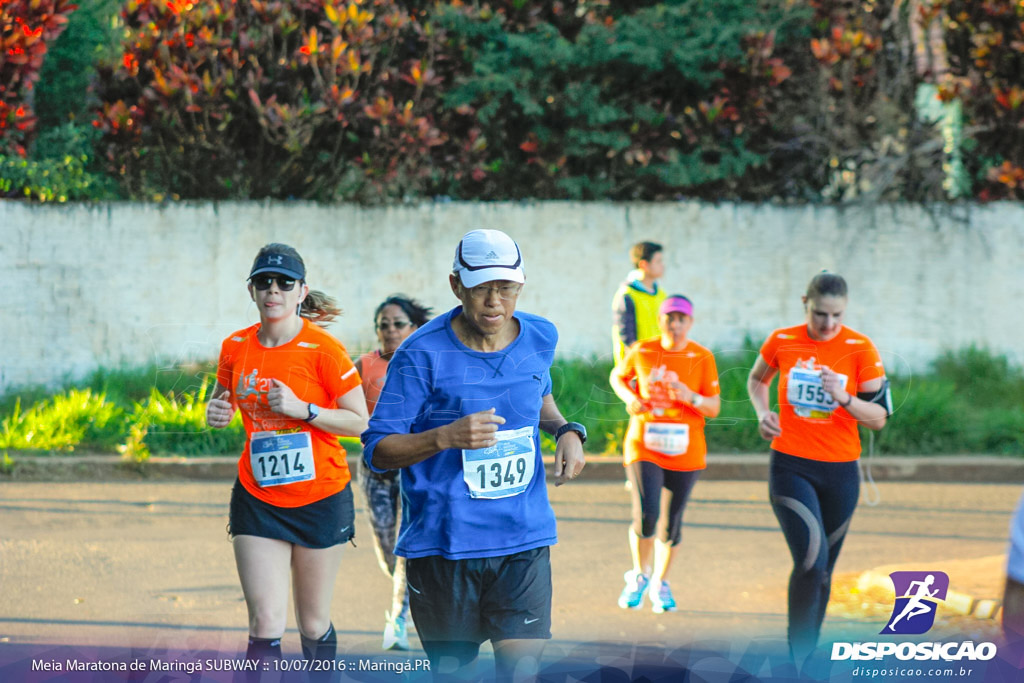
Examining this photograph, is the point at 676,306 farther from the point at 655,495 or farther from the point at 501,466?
the point at 501,466

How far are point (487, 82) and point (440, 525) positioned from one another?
9.69 metres

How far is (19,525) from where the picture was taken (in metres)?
8.07

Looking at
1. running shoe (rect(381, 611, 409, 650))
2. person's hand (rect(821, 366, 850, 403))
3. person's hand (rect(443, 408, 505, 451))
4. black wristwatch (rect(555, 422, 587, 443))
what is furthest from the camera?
running shoe (rect(381, 611, 409, 650))

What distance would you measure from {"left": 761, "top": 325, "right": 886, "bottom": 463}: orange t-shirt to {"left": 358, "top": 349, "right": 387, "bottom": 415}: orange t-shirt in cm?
178

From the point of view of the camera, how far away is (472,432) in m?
3.29

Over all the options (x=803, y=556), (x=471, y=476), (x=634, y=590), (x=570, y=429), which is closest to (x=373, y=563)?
(x=634, y=590)

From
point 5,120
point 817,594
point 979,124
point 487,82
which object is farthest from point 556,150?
point 817,594

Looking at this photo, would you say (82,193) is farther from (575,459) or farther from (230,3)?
(575,459)

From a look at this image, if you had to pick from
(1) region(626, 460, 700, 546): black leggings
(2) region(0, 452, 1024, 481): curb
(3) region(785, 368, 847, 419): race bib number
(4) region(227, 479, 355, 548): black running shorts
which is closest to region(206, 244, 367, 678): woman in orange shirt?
(4) region(227, 479, 355, 548): black running shorts

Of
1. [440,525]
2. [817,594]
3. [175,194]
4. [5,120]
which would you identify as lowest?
[817,594]

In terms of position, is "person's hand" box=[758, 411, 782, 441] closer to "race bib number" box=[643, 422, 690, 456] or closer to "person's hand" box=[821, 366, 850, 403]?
"person's hand" box=[821, 366, 850, 403]

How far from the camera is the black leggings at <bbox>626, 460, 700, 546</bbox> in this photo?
6.13 meters

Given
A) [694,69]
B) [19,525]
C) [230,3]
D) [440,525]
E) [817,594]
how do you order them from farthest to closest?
1. [694,69]
2. [230,3]
3. [19,525]
4. [817,594]
5. [440,525]

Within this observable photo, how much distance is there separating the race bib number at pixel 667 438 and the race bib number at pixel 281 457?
2.30 metres
